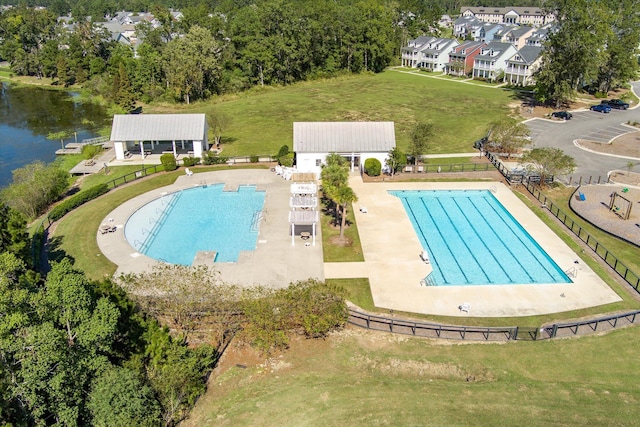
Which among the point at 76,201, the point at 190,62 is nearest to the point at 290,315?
the point at 76,201

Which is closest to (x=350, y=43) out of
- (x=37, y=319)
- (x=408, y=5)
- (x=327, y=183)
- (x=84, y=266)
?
(x=408, y=5)

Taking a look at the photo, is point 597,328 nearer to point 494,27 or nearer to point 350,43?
point 350,43

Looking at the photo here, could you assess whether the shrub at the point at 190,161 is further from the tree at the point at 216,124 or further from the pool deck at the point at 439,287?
the pool deck at the point at 439,287

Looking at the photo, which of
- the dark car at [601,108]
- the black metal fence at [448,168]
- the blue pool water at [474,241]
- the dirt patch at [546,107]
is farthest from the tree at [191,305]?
the dark car at [601,108]

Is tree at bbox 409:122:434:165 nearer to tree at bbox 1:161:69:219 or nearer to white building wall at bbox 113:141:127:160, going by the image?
white building wall at bbox 113:141:127:160

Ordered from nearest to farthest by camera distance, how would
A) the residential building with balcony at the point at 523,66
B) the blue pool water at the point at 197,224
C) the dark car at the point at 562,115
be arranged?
the blue pool water at the point at 197,224 < the dark car at the point at 562,115 < the residential building with balcony at the point at 523,66

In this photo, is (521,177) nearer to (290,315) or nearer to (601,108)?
(290,315)
